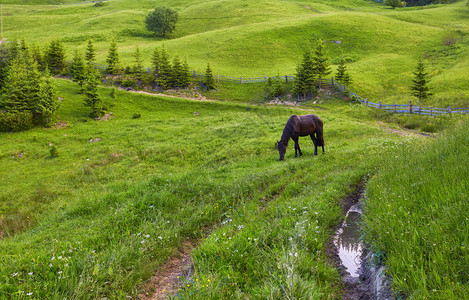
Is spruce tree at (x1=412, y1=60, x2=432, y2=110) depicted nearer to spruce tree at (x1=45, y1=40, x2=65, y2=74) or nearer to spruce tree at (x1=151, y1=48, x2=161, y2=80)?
spruce tree at (x1=151, y1=48, x2=161, y2=80)

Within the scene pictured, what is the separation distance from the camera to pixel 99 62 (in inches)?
2048

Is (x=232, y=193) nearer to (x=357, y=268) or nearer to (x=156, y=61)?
(x=357, y=268)

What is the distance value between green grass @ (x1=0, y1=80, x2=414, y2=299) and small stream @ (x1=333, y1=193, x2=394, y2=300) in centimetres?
30

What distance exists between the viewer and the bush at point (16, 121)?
28953 millimetres

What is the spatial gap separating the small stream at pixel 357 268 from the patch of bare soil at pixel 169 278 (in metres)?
3.15

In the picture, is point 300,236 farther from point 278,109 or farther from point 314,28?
point 314,28

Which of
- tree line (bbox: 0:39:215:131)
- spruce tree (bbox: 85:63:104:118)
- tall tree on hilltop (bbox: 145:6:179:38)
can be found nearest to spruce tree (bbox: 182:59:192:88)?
tree line (bbox: 0:39:215:131)

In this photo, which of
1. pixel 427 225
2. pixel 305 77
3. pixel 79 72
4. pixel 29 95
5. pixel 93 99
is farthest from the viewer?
pixel 79 72

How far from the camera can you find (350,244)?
5426 mm

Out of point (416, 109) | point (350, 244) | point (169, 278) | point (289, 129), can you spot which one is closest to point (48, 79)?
point (289, 129)

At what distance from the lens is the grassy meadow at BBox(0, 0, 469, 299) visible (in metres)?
4.12

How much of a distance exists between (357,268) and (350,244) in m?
0.66

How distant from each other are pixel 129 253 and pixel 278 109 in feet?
103

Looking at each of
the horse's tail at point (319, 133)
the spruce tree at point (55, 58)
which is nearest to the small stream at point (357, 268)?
the horse's tail at point (319, 133)
